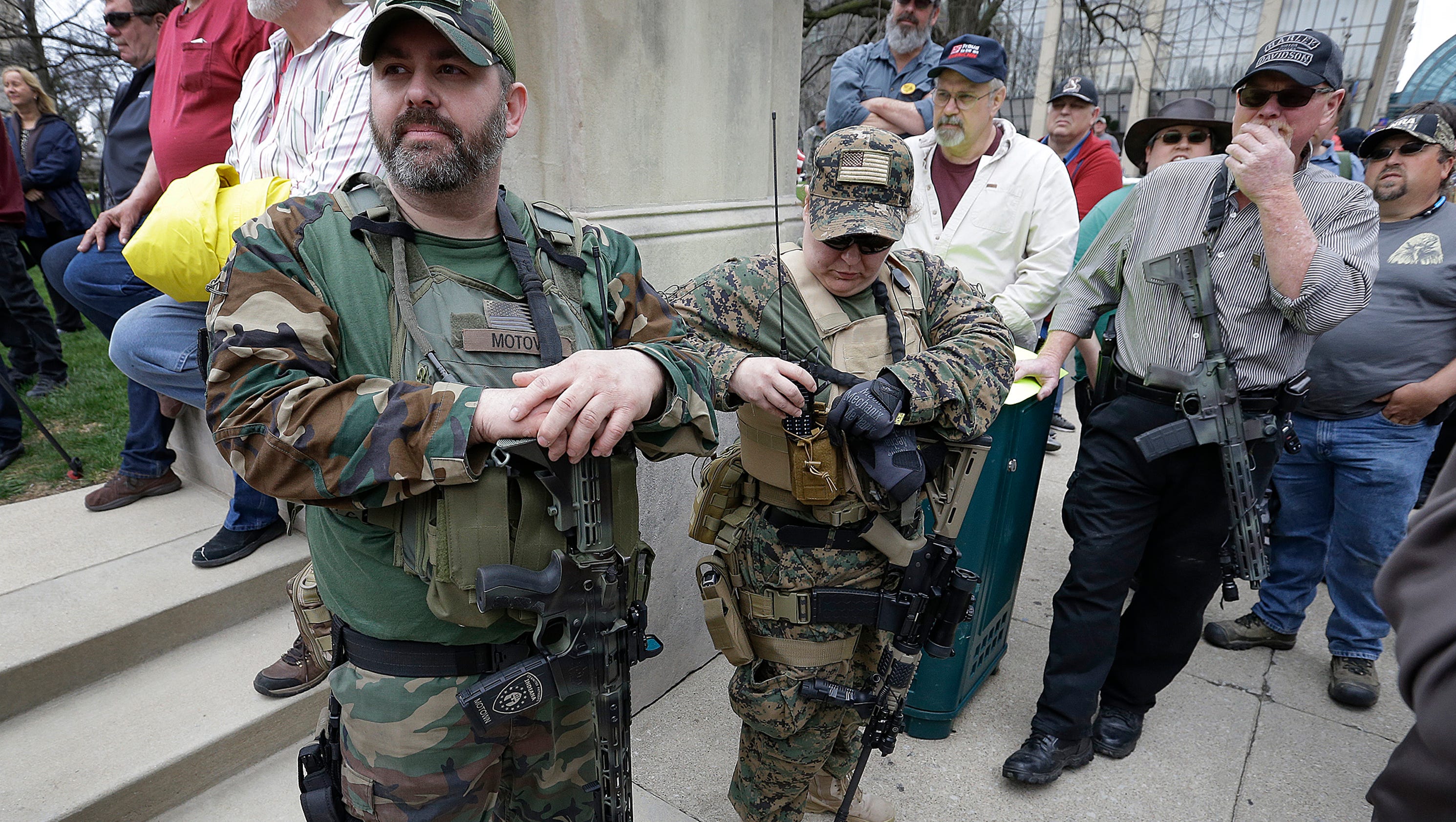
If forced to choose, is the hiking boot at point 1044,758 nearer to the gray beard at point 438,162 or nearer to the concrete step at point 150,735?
the concrete step at point 150,735

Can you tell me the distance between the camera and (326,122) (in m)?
1.95

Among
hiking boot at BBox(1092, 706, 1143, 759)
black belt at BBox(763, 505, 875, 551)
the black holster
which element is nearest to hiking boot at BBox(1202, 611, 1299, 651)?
hiking boot at BBox(1092, 706, 1143, 759)

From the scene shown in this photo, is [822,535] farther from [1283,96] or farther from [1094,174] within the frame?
[1094,174]

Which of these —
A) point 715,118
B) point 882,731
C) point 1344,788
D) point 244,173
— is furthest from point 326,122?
point 1344,788

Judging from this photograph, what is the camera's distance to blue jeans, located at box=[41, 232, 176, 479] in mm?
2879

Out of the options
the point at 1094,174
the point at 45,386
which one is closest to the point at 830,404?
the point at 1094,174

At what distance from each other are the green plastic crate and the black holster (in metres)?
1.85

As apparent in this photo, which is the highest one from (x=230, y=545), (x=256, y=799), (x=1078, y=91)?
(x=1078, y=91)

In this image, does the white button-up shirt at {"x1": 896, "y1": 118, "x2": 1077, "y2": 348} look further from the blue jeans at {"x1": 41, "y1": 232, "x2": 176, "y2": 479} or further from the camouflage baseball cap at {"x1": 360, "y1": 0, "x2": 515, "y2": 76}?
the blue jeans at {"x1": 41, "y1": 232, "x2": 176, "y2": 479}

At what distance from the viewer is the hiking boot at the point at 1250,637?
3.62 m

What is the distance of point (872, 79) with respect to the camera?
4445mm

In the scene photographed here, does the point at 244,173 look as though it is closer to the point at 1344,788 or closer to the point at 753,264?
the point at 753,264

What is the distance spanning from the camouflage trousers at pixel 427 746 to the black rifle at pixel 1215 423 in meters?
2.02

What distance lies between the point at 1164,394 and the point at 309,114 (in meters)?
2.72
